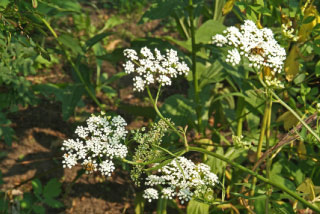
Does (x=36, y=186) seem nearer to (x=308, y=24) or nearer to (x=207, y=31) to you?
(x=207, y=31)

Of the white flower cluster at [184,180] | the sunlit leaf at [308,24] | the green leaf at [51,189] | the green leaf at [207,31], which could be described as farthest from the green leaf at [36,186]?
the sunlit leaf at [308,24]

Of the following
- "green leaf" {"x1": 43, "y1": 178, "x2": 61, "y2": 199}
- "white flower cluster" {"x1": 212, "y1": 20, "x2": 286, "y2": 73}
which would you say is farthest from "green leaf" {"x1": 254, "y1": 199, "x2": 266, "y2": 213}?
"green leaf" {"x1": 43, "y1": 178, "x2": 61, "y2": 199}

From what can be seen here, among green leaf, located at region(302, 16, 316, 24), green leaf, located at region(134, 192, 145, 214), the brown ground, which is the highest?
green leaf, located at region(302, 16, 316, 24)

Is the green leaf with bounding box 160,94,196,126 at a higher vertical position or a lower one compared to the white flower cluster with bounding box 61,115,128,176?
higher

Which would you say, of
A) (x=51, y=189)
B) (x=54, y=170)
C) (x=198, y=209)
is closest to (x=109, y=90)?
(x=54, y=170)

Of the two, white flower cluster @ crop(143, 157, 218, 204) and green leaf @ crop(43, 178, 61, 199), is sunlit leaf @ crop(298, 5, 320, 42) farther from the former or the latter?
green leaf @ crop(43, 178, 61, 199)

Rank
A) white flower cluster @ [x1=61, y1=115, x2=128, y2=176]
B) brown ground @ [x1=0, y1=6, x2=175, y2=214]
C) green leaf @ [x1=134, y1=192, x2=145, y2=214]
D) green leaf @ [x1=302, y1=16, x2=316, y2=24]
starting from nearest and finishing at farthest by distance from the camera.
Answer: white flower cluster @ [x1=61, y1=115, x2=128, y2=176] < green leaf @ [x1=302, y1=16, x2=316, y2=24] < green leaf @ [x1=134, y1=192, x2=145, y2=214] < brown ground @ [x1=0, y1=6, x2=175, y2=214]

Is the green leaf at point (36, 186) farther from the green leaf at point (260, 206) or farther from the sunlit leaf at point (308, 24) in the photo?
the sunlit leaf at point (308, 24)

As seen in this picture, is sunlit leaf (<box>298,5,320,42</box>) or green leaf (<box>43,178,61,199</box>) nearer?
sunlit leaf (<box>298,5,320,42</box>)
